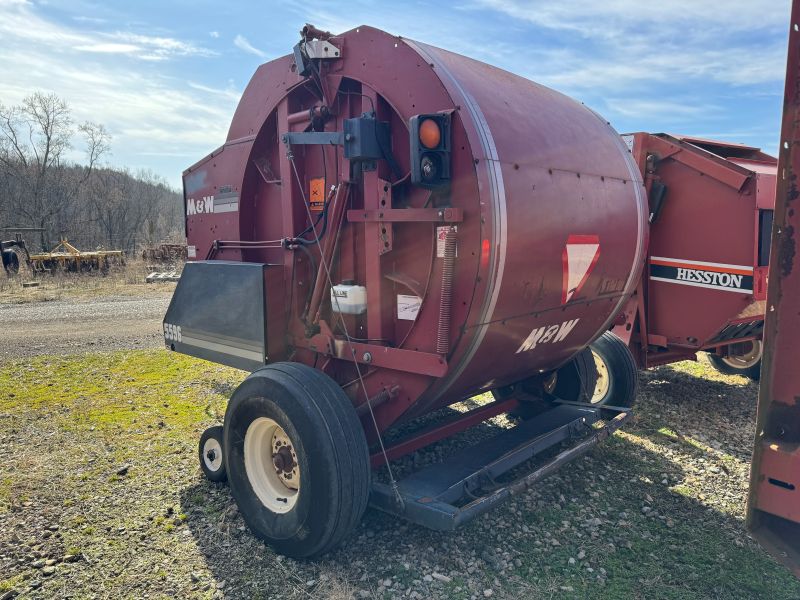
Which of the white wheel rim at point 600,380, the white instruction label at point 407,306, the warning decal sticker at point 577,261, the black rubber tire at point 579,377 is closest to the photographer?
the white instruction label at point 407,306

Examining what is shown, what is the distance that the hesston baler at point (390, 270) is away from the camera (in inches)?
131

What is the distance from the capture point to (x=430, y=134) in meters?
3.23

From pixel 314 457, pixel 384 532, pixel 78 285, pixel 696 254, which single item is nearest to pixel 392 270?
pixel 314 457

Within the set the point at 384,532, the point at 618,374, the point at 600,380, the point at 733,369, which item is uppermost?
the point at 618,374

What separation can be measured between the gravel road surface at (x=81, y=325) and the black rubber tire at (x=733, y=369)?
8.28m

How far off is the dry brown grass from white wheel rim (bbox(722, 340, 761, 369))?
14.5m

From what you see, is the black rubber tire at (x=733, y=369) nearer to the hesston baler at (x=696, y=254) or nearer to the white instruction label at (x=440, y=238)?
the hesston baler at (x=696, y=254)

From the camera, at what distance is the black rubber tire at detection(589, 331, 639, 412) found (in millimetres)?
5578

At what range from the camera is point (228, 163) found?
192 inches

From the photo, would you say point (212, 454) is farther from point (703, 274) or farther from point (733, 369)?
point (733, 369)

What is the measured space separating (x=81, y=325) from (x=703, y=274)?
35.0 ft

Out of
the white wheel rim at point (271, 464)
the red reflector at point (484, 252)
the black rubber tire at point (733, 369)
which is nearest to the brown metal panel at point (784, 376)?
the red reflector at point (484, 252)

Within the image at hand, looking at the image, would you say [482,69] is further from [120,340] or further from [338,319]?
[120,340]

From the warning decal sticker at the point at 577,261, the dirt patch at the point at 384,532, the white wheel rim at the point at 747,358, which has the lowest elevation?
the dirt patch at the point at 384,532
